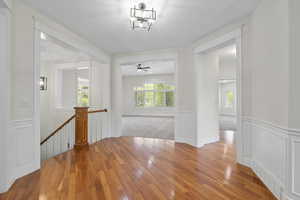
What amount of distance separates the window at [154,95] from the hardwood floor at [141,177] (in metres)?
8.18

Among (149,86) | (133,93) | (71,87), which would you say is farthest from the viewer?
(133,93)

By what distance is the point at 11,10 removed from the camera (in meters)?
2.29

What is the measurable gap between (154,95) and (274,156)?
33.6 feet

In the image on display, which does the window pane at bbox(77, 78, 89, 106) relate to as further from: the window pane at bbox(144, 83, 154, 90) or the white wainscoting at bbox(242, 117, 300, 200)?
the window pane at bbox(144, 83, 154, 90)

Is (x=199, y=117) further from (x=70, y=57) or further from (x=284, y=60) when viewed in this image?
(x=70, y=57)

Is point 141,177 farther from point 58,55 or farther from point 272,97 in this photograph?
point 58,55

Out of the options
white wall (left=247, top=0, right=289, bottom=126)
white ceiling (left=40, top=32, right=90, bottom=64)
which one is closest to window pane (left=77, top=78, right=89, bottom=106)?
white ceiling (left=40, top=32, right=90, bottom=64)

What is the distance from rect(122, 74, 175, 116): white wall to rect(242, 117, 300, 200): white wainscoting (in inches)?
347

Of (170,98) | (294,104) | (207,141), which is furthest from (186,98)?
(170,98)

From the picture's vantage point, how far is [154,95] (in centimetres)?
1221

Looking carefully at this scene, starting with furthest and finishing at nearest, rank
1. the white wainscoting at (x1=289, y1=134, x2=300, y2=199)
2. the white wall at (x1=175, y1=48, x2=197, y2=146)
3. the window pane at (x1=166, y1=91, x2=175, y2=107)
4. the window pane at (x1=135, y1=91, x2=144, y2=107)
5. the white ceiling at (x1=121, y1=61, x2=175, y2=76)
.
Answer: the window pane at (x1=135, y1=91, x2=144, y2=107) < the window pane at (x1=166, y1=91, x2=175, y2=107) < the white ceiling at (x1=121, y1=61, x2=175, y2=76) < the white wall at (x1=175, y1=48, x2=197, y2=146) < the white wainscoting at (x1=289, y1=134, x2=300, y2=199)

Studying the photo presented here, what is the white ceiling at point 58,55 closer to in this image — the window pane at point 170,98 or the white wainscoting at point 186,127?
the white wainscoting at point 186,127

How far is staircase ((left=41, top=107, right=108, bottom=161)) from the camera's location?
4.29 m

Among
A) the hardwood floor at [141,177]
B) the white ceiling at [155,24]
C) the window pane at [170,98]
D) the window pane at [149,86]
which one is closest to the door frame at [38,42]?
the white ceiling at [155,24]
